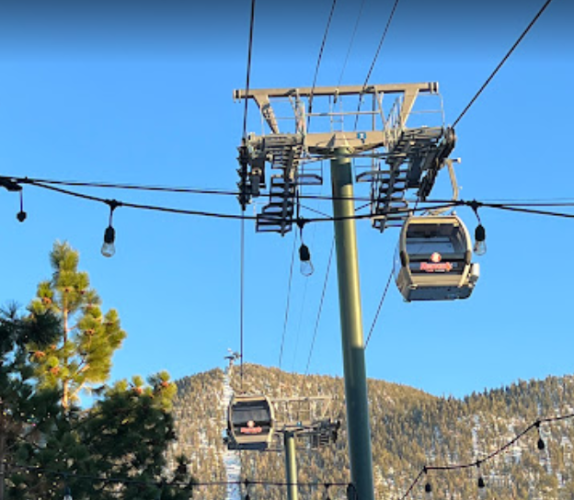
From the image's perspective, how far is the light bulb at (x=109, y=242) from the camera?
1073cm

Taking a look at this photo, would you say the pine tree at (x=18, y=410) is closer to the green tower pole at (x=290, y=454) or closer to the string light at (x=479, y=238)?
the string light at (x=479, y=238)

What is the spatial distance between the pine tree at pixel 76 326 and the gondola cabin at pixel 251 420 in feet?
17.2

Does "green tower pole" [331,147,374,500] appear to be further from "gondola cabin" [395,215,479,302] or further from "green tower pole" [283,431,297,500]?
"green tower pole" [283,431,297,500]

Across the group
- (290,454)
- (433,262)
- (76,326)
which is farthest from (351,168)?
(290,454)

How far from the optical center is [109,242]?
10781mm

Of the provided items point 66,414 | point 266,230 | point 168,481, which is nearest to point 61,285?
point 66,414

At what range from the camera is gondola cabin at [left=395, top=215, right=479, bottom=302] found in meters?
15.1

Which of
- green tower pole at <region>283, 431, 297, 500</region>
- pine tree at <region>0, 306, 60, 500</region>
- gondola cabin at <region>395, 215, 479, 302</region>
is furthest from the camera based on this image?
green tower pole at <region>283, 431, 297, 500</region>

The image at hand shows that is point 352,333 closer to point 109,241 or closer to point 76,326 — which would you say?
point 109,241

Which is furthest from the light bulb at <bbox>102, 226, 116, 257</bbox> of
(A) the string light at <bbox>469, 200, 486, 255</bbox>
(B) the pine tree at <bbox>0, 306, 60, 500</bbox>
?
(B) the pine tree at <bbox>0, 306, 60, 500</bbox>

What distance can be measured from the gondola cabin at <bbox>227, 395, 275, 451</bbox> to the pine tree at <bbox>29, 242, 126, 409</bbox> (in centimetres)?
525

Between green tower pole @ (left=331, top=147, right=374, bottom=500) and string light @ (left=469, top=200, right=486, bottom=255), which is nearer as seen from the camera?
string light @ (left=469, top=200, right=486, bottom=255)

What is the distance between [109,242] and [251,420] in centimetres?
2067

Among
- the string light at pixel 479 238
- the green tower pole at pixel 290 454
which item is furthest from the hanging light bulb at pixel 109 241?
the green tower pole at pixel 290 454
